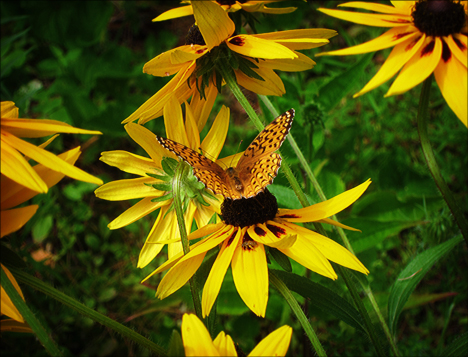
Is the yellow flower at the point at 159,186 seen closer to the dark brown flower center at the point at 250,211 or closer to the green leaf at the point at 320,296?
the dark brown flower center at the point at 250,211

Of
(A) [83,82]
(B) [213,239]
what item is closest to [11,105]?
(B) [213,239]

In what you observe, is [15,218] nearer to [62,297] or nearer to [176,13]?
[62,297]

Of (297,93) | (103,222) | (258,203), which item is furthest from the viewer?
(103,222)

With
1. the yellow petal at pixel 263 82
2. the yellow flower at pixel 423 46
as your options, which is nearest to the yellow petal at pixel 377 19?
the yellow flower at pixel 423 46

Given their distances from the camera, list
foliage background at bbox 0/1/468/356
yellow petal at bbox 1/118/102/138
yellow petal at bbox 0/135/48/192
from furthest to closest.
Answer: foliage background at bbox 0/1/468/356
yellow petal at bbox 1/118/102/138
yellow petal at bbox 0/135/48/192

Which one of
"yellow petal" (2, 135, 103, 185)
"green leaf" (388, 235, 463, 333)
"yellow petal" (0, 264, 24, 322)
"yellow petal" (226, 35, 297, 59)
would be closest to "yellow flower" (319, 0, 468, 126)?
"yellow petal" (226, 35, 297, 59)

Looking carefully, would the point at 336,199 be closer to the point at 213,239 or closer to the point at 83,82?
the point at 213,239

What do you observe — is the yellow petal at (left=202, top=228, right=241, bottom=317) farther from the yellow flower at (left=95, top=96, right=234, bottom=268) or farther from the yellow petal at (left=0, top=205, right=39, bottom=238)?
the yellow petal at (left=0, top=205, right=39, bottom=238)
